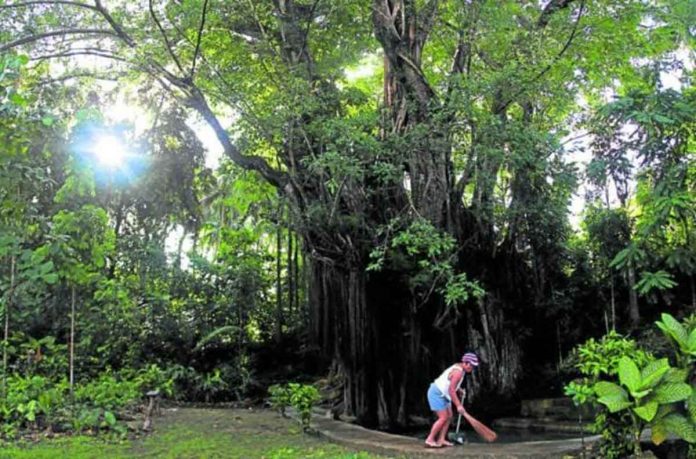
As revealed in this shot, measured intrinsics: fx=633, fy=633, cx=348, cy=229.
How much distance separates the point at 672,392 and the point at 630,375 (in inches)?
11.1

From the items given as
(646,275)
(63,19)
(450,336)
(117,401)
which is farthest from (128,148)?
(646,275)

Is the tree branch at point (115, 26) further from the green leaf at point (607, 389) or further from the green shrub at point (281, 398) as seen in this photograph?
the green leaf at point (607, 389)

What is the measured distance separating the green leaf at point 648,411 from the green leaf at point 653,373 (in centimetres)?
12

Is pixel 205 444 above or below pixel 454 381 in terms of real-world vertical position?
below

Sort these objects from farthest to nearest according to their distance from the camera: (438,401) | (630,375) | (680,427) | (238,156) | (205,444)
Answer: (238,156)
(205,444)
(438,401)
(630,375)
(680,427)

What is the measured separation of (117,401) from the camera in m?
8.17

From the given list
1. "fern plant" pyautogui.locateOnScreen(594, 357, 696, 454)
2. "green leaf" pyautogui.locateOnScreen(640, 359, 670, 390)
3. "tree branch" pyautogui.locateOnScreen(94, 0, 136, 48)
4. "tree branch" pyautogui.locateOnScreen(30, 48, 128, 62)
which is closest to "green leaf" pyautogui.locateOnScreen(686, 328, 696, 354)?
"fern plant" pyautogui.locateOnScreen(594, 357, 696, 454)

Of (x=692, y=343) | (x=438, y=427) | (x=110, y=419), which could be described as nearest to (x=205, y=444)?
(x=110, y=419)

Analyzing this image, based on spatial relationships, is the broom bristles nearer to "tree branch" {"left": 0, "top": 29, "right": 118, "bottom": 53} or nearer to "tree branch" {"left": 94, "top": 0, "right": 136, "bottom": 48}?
"tree branch" {"left": 94, "top": 0, "right": 136, "bottom": 48}

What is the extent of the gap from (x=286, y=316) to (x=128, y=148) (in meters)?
5.22

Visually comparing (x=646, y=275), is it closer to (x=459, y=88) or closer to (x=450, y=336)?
(x=450, y=336)

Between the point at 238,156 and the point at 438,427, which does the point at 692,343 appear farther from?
the point at 238,156

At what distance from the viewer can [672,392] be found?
4.39 metres

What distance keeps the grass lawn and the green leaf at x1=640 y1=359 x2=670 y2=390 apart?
88.7 inches
